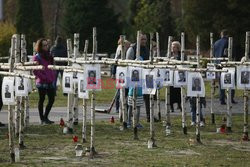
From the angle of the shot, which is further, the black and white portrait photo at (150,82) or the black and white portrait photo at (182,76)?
the black and white portrait photo at (182,76)

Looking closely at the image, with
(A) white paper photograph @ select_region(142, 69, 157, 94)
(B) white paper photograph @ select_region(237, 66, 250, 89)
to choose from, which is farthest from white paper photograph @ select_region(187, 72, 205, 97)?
(B) white paper photograph @ select_region(237, 66, 250, 89)

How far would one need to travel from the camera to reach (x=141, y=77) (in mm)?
16719

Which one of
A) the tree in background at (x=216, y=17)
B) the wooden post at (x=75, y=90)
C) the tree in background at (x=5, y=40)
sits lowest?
the wooden post at (x=75, y=90)

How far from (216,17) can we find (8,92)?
42.7 metres

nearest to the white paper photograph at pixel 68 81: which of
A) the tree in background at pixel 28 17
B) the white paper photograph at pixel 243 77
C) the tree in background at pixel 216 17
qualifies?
the white paper photograph at pixel 243 77

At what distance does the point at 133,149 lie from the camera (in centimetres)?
1587

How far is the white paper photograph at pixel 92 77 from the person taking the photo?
1479 cm

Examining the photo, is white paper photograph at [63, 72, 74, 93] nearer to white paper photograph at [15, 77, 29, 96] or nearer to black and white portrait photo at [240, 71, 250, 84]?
white paper photograph at [15, 77, 29, 96]

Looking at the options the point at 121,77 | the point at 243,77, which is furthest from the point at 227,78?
the point at 121,77

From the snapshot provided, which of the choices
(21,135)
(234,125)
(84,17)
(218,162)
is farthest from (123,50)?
(84,17)

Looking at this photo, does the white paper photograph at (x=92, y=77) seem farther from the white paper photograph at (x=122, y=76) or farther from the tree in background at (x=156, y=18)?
the tree in background at (x=156, y=18)

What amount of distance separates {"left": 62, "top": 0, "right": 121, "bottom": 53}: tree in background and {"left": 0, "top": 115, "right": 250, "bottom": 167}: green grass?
4925 cm

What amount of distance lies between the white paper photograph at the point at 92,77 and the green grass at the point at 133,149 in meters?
1.20

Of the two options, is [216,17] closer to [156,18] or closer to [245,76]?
[156,18]
